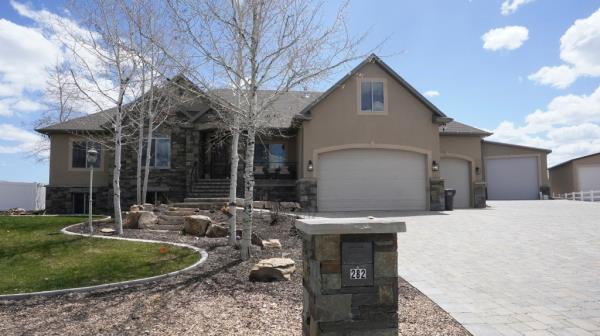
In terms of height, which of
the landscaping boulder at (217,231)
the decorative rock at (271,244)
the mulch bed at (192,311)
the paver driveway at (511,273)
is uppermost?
the landscaping boulder at (217,231)

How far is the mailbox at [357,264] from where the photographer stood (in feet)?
11.9

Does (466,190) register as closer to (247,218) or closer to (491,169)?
(491,169)

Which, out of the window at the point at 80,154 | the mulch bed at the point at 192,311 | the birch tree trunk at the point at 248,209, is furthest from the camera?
the window at the point at 80,154

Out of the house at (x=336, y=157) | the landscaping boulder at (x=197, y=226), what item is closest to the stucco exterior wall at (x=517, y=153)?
the house at (x=336, y=157)

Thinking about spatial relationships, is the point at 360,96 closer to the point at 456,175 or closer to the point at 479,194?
the point at 456,175

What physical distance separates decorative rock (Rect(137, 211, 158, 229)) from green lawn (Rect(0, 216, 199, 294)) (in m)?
1.98

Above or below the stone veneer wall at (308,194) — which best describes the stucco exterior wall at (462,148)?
above

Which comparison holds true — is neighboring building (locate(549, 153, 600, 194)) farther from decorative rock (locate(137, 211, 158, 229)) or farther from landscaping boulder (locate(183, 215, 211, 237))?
decorative rock (locate(137, 211, 158, 229))

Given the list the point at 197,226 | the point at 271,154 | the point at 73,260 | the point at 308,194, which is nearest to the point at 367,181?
the point at 308,194

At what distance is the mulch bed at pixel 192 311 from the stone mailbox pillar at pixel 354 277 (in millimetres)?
994

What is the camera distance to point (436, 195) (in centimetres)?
1784

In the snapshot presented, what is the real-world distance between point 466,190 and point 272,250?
1557 cm

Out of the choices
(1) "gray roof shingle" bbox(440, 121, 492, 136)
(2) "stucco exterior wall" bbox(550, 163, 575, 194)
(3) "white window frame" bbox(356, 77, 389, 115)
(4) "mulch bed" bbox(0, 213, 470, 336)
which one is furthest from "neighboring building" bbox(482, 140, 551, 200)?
(4) "mulch bed" bbox(0, 213, 470, 336)

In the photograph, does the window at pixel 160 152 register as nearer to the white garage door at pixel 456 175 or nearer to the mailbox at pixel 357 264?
the white garage door at pixel 456 175
